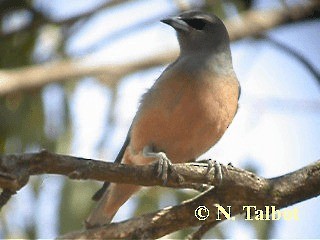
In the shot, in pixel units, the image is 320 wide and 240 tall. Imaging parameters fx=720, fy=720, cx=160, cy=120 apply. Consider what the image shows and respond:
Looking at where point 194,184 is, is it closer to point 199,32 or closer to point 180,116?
point 180,116

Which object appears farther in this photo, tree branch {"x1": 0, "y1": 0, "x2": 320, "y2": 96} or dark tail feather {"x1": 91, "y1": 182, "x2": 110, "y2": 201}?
tree branch {"x1": 0, "y1": 0, "x2": 320, "y2": 96}

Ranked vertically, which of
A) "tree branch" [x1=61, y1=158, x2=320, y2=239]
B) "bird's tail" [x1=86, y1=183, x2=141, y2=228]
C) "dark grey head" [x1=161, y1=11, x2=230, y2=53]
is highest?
"dark grey head" [x1=161, y1=11, x2=230, y2=53]

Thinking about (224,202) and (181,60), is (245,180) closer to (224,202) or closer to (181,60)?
(224,202)

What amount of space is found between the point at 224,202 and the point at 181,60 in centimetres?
114

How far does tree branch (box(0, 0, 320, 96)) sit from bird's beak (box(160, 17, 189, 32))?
4.74 feet

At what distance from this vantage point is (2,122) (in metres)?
5.64

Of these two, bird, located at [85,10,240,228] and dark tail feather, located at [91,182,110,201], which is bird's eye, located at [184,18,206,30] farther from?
dark tail feather, located at [91,182,110,201]

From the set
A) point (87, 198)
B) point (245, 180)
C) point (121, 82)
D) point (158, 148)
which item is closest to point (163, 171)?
point (245, 180)

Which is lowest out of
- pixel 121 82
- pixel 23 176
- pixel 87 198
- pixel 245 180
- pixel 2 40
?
pixel 87 198

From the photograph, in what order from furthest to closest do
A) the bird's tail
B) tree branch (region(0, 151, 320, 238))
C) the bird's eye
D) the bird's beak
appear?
the bird's eye
the bird's beak
the bird's tail
tree branch (region(0, 151, 320, 238))

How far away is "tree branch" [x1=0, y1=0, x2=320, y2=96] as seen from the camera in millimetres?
5590

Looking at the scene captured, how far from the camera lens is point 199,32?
455cm

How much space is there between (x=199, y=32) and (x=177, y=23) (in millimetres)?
172

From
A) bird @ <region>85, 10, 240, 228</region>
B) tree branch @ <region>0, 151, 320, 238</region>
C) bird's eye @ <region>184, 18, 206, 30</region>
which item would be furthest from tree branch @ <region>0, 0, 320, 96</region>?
tree branch @ <region>0, 151, 320, 238</region>
